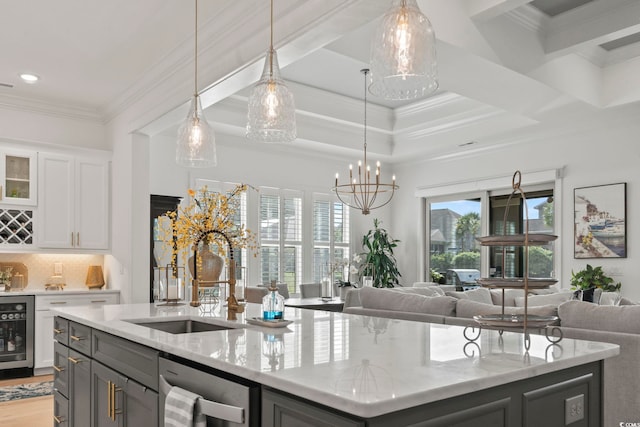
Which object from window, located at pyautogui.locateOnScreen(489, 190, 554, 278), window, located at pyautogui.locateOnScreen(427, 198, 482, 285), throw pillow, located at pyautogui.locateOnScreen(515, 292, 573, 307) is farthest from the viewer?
window, located at pyautogui.locateOnScreen(427, 198, 482, 285)

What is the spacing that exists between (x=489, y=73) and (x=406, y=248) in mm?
4730

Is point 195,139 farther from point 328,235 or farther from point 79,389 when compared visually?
point 328,235

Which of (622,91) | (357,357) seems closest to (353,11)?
(357,357)

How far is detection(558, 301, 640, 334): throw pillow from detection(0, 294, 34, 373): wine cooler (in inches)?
202

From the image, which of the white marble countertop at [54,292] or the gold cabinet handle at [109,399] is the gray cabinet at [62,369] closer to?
the gold cabinet handle at [109,399]

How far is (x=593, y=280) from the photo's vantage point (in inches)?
250

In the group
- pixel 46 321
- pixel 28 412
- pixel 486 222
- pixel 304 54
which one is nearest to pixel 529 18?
pixel 304 54

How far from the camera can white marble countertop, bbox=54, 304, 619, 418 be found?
4.35 ft

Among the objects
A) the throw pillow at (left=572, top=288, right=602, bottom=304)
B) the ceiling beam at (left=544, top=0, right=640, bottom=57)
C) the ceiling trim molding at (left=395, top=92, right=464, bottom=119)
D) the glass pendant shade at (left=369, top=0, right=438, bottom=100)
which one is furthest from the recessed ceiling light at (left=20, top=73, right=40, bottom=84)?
the throw pillow at (left=572, top=288, right=602, bottom=304)

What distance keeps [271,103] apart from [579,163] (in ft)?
17.6

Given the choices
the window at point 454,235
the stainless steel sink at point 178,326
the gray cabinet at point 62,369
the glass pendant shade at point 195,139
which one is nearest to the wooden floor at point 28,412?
the gray cabinet at point 62,369

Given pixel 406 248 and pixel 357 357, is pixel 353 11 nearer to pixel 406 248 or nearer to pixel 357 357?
pixel 357 357

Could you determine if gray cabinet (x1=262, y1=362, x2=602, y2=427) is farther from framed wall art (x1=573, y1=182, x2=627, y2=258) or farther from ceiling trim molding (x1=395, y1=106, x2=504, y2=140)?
ceiling trim molding (x1=395, y1=106, x2=504, y2=140)

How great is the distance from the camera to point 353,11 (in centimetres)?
324
